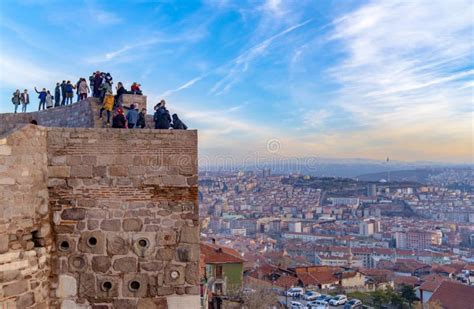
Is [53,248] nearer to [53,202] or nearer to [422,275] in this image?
[53,202]

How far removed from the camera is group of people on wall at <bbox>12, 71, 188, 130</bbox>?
26.7 feet

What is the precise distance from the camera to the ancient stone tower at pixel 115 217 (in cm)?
577

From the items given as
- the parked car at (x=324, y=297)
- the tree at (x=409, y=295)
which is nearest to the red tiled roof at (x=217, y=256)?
the parked car at (x=324, y=297)

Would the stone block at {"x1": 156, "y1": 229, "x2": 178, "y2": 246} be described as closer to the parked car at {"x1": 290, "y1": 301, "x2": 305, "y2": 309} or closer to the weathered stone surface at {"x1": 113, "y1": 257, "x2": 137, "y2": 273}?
the weathered stone surface at {"x1": 113, "y1": 257, "x2": 137, "y2": 273}

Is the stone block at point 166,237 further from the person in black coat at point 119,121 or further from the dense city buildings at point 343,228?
the dense city buildings at point 343,228

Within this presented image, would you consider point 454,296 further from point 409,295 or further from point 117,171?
point 117,171

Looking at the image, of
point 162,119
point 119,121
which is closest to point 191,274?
point 119,121

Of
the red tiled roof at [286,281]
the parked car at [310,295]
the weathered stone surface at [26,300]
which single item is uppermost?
the weathered stone surface at [26,300]

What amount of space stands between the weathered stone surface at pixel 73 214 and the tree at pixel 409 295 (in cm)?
4948

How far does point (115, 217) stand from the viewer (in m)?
5.90

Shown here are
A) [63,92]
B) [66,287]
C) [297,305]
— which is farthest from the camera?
[297,305]

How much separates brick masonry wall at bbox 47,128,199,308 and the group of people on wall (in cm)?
174

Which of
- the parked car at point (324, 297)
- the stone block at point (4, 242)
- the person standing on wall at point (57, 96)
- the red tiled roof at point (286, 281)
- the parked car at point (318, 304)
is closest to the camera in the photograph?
the stone block at point (4, 242)

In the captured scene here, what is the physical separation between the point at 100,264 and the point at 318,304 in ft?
161
